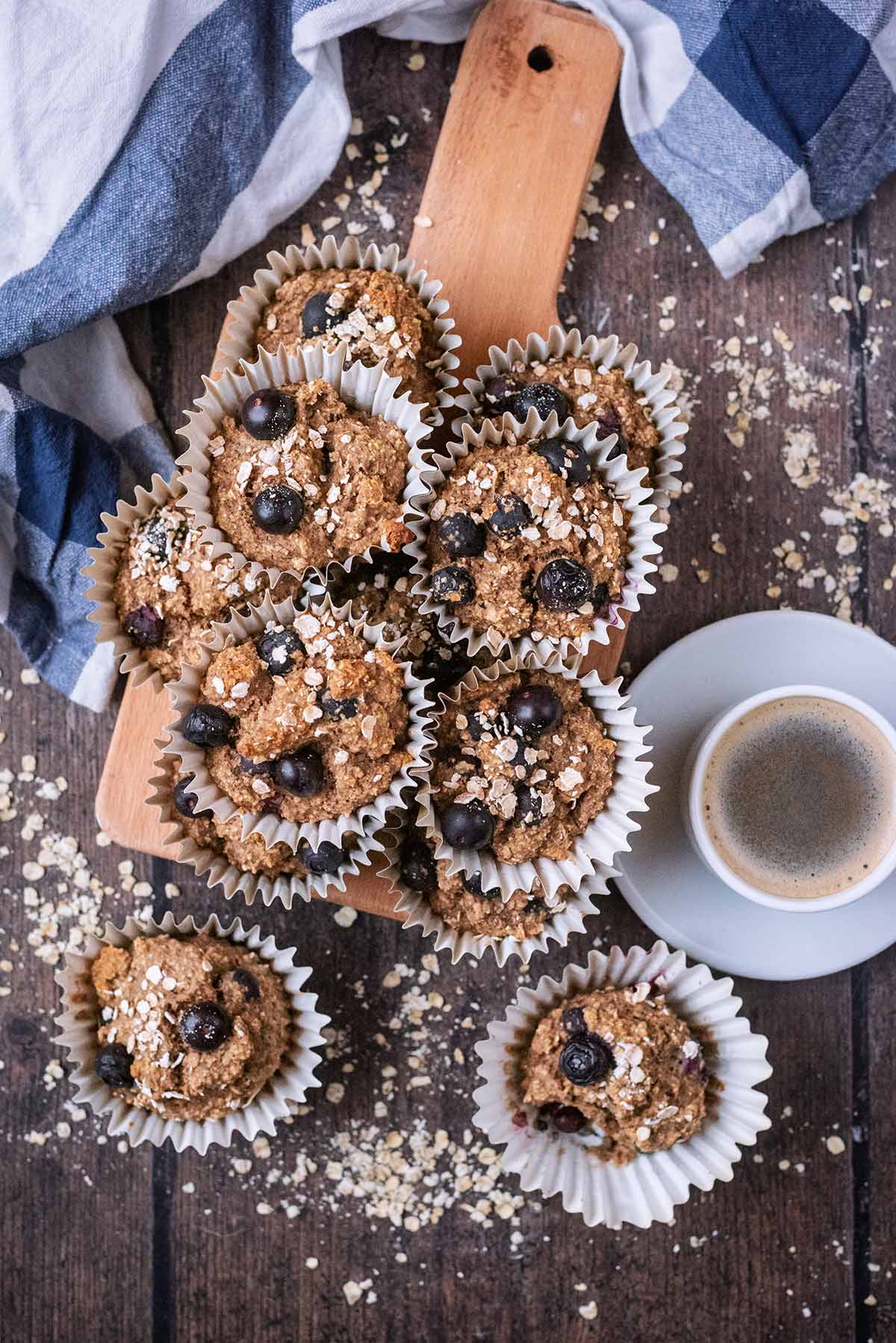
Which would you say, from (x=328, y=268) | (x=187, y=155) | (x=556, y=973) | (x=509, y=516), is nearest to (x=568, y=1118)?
(x=556, y=973)

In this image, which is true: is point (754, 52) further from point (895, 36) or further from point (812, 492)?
point (812, 492)

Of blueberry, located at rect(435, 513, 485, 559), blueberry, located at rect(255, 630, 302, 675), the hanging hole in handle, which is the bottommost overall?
blueberry, located at rect(255, 630, 302, 675)

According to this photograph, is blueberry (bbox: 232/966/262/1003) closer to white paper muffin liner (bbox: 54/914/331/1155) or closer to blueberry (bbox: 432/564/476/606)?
white paper muffin liner (bbox: 54/914/331/1155)

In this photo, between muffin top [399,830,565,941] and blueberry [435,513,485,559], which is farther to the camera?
muffin top [399,830,565,941]

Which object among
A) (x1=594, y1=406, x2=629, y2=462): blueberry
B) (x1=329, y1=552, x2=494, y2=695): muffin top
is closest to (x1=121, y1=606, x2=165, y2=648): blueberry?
(x1=329, y1=552, x2=494, y2=695): muffin top

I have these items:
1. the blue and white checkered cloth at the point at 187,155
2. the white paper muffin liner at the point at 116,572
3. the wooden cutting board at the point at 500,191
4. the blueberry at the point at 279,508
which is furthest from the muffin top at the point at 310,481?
the blue and white checkered cloth at the point at 187,155

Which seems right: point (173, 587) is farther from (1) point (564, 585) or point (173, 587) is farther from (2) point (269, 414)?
(1) point (564, 585)
